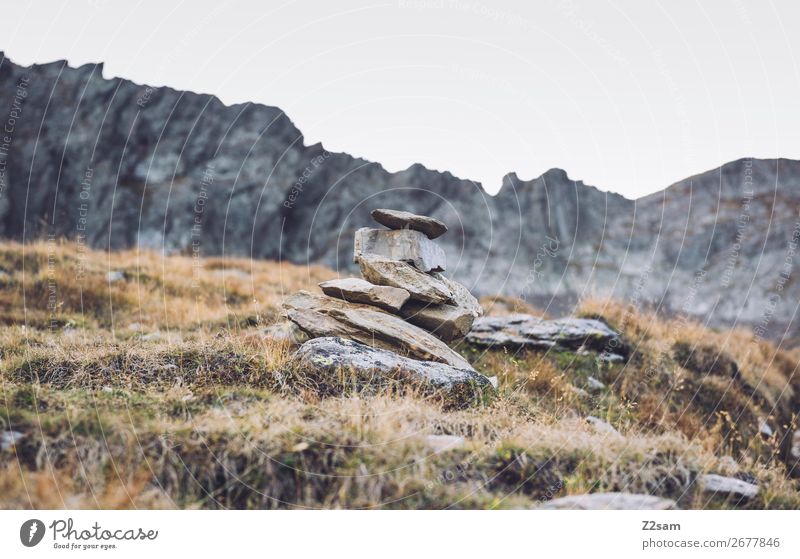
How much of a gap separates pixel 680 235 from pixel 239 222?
1283 inches

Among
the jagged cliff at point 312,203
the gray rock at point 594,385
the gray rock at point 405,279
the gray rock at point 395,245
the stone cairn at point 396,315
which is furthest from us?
the jagged cliff at point 312,203

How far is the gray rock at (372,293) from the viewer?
8664 mm

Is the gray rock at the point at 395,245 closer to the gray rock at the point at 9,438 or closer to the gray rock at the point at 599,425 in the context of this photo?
the gray rock at the point at 599,425

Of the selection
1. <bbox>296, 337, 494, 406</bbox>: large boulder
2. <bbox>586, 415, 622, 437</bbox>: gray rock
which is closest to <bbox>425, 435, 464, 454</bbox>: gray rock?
<bbox>296, 337, 494, 406</bbox>: large boulder

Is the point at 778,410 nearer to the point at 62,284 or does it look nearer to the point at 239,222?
the point at 62,284

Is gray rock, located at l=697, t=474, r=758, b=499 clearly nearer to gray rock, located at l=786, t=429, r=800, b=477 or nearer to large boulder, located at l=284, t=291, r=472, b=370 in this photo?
large boulder, located at l=284, t=291, r=472, b=370

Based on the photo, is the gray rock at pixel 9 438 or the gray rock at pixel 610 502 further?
the gray rock at pixel 610 502

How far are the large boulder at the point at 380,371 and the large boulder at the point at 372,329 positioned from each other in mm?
612

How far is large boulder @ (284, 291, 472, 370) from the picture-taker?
27.1 ft

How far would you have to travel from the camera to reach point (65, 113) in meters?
34.8

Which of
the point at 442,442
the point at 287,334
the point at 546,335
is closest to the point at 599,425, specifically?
the point at 442,442

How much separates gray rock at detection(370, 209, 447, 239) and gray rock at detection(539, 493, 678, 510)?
5256 millimetres

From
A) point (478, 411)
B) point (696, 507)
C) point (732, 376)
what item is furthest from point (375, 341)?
point (732, 376)

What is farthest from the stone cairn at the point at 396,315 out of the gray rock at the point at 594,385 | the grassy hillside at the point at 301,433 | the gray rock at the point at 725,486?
the gray rock at the point at 725,486
